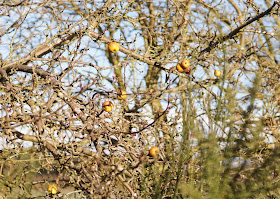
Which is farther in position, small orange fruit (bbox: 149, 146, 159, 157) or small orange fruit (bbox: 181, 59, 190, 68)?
small orange fruit (bbox: 181, 59, 190, 68)

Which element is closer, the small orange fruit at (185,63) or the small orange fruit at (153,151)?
the small orange fruit at (153,151)

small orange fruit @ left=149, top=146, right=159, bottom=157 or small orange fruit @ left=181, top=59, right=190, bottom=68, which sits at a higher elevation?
small orange fruit @ left=181, top=59, right=190, bottom=68

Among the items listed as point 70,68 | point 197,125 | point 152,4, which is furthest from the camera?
point 152,4

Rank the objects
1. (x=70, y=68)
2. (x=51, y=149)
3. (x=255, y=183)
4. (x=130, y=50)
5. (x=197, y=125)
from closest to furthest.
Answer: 1. (x=255, y=183)
2. (x=197, y=125)
3. (x=51, y=149)
4. (x=70, y=68)
5. (x=130, y=50)

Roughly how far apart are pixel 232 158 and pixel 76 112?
1.31 m

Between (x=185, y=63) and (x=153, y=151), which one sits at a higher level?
(x=185, y=63)

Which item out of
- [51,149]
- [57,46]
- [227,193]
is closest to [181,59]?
[57,46]

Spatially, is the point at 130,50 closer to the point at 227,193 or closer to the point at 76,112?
the point at 76,112

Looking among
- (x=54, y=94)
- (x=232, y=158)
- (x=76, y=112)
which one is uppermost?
(x=54, y=94)

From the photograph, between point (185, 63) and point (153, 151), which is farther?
point (185, 63)

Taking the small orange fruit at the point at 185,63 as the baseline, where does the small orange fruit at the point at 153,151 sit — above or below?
below

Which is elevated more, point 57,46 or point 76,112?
point 57,46

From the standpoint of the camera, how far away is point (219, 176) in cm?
136

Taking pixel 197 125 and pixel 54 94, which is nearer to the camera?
pixel 197 125
